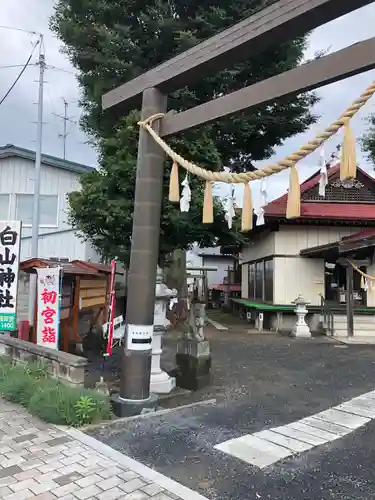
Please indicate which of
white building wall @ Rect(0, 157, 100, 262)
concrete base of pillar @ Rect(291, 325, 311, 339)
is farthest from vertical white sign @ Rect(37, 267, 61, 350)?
concrete base of pillar @ Rect(291, 325, 311, 339)

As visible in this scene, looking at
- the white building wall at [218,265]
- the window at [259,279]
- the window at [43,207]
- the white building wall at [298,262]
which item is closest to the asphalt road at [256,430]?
the white building wall at [298,262]

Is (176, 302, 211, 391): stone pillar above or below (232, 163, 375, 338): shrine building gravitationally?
below

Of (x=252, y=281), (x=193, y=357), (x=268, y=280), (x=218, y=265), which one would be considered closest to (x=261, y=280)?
(x=268, y=280)

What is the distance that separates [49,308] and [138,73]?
21.7 ft

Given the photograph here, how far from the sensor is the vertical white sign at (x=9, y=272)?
24.1 ft

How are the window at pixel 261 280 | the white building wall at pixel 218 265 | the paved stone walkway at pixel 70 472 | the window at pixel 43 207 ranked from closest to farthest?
1. the paved stone walkway at pixel 70 472
2. the window at pixel 43 207
3. the window at pixel 261 280
4. the white building wall at pixel 218 265

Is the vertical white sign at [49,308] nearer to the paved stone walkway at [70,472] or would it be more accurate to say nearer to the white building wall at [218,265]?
the paved stone walkway at [70,472]

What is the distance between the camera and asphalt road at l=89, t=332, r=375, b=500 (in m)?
3.58

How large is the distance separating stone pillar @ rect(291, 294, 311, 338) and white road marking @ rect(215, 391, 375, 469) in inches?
288

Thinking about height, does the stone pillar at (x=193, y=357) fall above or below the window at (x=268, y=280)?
below

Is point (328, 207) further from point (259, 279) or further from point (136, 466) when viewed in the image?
point (136, 466)

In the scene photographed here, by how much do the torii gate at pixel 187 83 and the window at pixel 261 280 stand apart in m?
10.7

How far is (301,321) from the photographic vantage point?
1359 cm

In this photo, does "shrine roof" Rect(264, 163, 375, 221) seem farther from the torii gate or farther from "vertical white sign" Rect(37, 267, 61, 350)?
the torii gate
